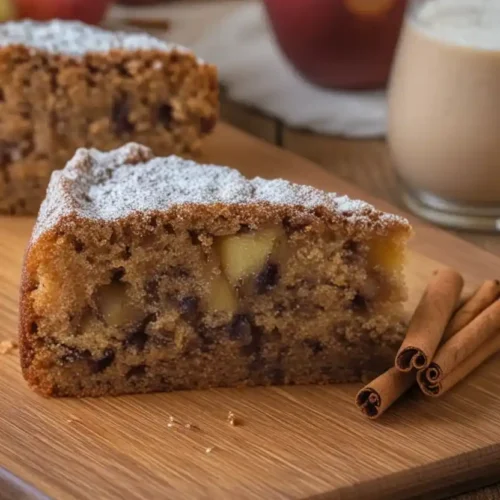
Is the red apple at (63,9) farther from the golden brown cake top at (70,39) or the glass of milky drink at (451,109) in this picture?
the glass of milky drink at (451,109)

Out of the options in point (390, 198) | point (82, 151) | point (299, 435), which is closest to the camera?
point (299, 435)

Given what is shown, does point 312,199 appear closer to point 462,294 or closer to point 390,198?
point 462,294

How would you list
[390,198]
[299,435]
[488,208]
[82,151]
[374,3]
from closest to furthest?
1. [299,435]
2. [82,151]
3. [488,208]
4. [390,198]
5. [374,3]

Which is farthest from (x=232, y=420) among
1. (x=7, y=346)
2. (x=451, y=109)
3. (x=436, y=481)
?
(x=451, y=109)

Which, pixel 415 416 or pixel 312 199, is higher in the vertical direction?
pixel 312 199

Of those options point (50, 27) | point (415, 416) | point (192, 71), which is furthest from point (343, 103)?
point (415, 416)

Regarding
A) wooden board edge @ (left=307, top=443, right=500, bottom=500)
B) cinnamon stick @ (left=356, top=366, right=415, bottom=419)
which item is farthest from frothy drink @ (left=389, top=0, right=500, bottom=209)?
wooden board edge @ (left=307, top=443, right=500, bottom=500)

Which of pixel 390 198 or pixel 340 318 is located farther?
pixel 390 198

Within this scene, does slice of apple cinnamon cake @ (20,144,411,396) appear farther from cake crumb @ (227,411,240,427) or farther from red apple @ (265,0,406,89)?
red apple @ (265,0,406,89)
